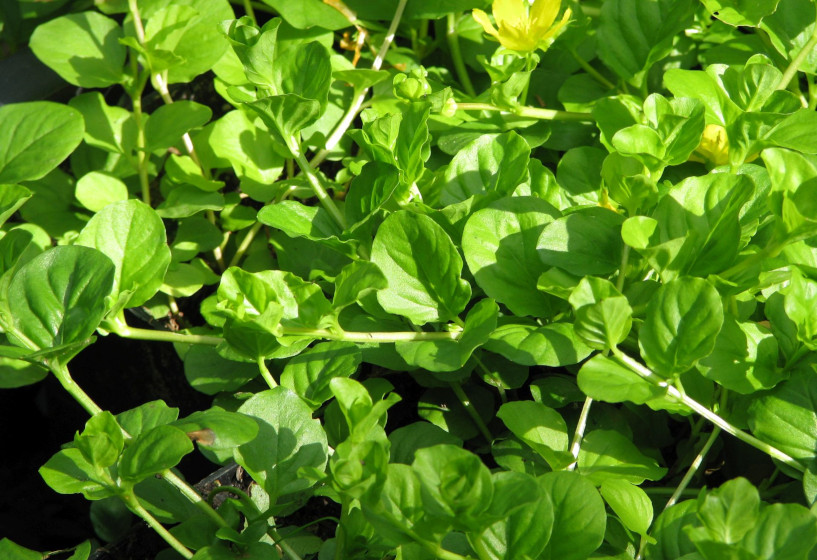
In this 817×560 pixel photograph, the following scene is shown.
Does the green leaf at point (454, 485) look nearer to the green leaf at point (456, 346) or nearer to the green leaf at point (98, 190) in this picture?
the green leaf at point (456, 346)

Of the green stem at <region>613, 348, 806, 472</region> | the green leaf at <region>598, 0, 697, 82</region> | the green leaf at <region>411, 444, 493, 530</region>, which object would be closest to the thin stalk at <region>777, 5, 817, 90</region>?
the green leaf at <region>598, 0, 697, 82</region>

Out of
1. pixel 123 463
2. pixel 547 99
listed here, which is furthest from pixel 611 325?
pixel 547 99

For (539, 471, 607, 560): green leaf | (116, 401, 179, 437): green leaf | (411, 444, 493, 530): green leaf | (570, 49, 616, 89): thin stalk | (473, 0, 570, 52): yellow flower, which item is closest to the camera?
(411, 444, 493, 530): green leaf

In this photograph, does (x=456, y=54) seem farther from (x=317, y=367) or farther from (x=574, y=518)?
(x=574, y=518)

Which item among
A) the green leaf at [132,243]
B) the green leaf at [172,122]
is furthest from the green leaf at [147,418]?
Result: the green leaf at [172,122]

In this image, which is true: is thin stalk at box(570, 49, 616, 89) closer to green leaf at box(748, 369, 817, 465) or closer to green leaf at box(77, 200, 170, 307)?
green leaf at box(748, 369, 817, 465)

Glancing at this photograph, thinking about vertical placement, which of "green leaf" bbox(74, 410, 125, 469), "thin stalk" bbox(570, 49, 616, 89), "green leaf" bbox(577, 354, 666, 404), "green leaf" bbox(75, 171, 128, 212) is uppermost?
"thin stalk" bbox(570, 49, 616, 89)

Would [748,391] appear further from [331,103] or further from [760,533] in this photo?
[331,103]
